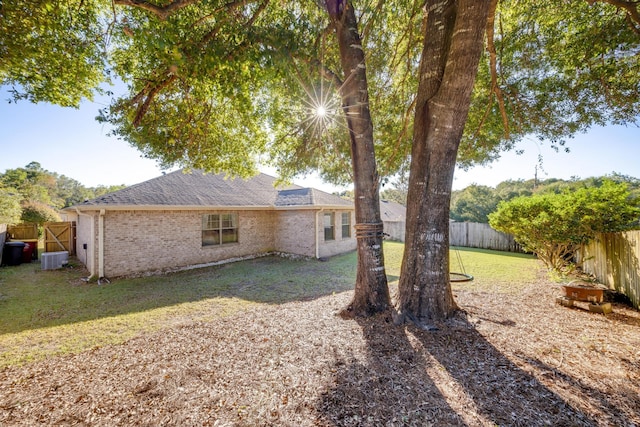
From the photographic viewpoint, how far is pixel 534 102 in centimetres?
590

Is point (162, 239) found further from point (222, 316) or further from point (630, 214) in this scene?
point (630, 214)

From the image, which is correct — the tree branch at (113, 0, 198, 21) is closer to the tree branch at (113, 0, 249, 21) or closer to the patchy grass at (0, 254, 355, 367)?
the tree branch at (113, 0, 249, 21)

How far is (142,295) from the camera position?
7000 millimetres

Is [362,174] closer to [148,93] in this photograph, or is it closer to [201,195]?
[148,93]

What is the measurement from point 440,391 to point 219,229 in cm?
1058

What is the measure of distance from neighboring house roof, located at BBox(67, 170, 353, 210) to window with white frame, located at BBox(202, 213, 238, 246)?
745mm

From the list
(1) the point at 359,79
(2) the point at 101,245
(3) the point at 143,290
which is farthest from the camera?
(2) the point at 101,245

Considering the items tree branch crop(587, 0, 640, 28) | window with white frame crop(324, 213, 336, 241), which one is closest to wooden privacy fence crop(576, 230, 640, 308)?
tree branch crop(587, 0, 640, 28)

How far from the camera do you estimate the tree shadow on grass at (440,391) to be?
2092mm

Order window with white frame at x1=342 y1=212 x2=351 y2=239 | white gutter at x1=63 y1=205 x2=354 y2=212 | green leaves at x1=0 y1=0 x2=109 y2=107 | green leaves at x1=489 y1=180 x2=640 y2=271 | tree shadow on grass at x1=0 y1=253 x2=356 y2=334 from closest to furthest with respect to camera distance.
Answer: green leaves at x1=0 y1=0 x2=109 y2=107 → tree shadow on grass at x1=0 y1=253 x2=356 y2=334 → green leaves at x1=489 y1=180 x2=640 y2=271 → white gutter at x1=63 y1=205 x2=354 y2=212 → window with white frame at x1=342 y1=212 x2=351 y2=239

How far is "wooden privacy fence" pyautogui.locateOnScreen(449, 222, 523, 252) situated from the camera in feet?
49.0

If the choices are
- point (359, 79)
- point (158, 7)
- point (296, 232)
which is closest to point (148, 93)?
point (158, 7)

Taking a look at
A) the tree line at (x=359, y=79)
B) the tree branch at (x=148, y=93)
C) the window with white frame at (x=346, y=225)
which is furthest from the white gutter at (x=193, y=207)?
the tree branch at (x=148, y=93)

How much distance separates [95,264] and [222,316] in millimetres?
6327
